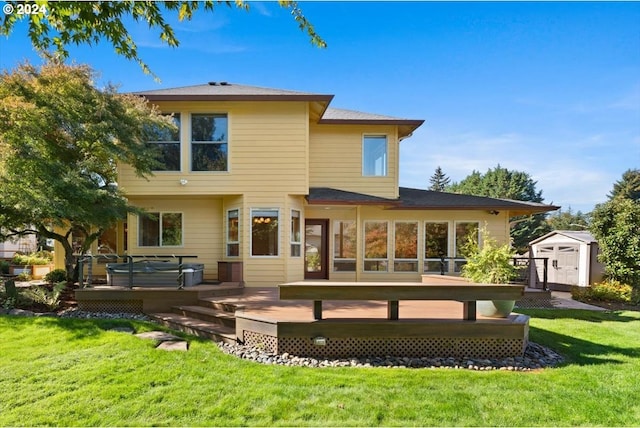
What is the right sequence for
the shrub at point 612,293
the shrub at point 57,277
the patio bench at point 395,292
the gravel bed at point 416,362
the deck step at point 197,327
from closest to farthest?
the gravel bed at point 416,362, the patio bench at point 395,292, the deck step at point 197,327, the shrub at point 57,277, the shrub at point 612,293

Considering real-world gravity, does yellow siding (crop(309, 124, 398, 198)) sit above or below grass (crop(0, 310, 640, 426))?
above

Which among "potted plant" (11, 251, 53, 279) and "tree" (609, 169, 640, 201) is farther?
"tree" (609, 169, 640, 201)

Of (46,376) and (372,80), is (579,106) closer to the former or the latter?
(372,80)

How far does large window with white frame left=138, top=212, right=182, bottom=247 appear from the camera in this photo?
11.0 m

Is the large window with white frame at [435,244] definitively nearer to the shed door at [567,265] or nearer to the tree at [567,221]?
the shed door at [567,265]

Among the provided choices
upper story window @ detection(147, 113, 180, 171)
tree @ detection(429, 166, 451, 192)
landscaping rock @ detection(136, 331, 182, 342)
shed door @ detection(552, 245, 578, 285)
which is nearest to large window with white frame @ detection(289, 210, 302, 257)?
upper story window @ detection(147, 113, 180, 171)

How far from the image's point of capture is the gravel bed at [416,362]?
4652mm

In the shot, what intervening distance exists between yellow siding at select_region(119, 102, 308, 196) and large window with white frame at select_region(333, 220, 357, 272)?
2.59m

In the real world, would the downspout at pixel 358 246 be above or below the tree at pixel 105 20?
below

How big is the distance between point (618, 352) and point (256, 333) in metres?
5.63

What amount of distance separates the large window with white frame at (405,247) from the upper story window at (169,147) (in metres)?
7.77

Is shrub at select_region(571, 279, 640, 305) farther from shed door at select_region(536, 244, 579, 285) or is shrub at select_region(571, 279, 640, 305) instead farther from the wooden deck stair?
the wooden deck stair

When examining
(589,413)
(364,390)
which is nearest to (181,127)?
(364,390)

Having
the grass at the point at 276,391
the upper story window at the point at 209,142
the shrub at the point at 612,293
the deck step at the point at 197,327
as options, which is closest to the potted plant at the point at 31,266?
the upper story window at the point at 209,142
